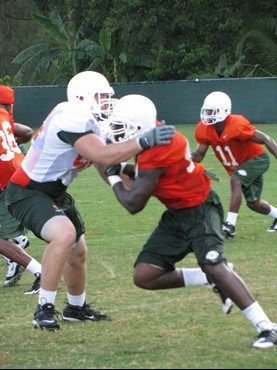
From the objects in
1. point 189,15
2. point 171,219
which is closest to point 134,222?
point 171,219

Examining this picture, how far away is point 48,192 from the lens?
689 cm

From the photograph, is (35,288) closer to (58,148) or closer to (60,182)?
(60,182)

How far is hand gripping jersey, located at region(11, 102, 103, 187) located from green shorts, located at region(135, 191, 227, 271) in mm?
854

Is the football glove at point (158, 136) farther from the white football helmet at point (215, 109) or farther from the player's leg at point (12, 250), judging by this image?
the white football helmet at point (215, 109)

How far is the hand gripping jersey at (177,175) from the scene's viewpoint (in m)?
5.89

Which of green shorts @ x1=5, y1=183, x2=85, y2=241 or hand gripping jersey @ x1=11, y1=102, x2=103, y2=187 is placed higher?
hand gripping jersey @ x1=11, y1=102, x2=103, y2=187

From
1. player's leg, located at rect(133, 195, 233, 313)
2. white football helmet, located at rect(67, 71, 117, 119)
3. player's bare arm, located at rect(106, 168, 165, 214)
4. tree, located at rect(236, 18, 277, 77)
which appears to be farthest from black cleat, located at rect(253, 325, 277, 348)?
tree, located at rect(236, 18, 277, 77)

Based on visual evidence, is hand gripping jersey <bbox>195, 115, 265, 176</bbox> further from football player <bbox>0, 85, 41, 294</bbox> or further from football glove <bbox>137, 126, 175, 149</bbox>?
football glove <bbox>137, 126, 175, 149</bbox>

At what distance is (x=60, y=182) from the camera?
688 centimetres

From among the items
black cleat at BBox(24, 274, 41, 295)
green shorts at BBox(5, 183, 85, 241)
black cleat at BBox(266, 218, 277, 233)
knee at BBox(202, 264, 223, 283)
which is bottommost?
black cleat at BBox(266, 218, 277, 233)

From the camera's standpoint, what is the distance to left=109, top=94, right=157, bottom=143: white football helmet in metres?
6.01

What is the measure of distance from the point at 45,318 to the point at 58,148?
1.21 meters

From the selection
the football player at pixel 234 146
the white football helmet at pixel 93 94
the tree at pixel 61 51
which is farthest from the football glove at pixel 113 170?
the tree at pixel 61 51

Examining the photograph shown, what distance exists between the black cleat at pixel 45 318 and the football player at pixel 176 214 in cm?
79
